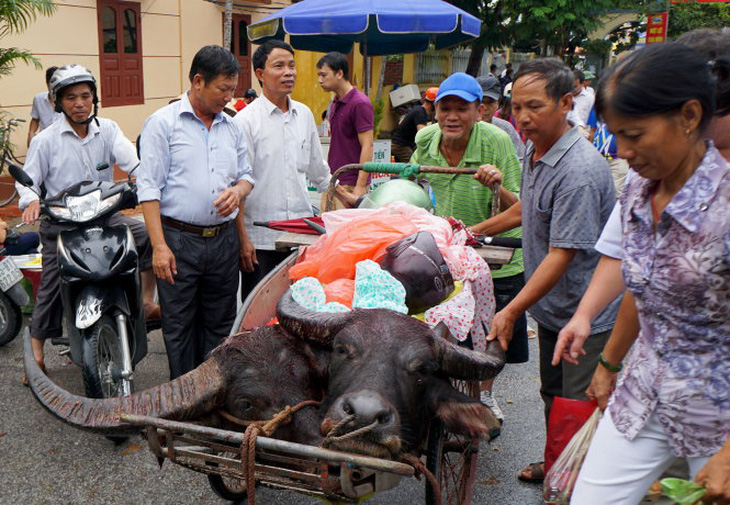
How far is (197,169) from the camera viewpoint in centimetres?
403

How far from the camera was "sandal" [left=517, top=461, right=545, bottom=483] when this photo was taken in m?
3.73

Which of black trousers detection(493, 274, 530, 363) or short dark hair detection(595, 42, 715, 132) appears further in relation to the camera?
black trousers detection(493, 274, 530, 363)

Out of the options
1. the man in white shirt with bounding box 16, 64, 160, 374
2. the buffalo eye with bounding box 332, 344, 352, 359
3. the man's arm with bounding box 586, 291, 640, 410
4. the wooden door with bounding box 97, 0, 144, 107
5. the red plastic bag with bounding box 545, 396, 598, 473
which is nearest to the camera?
the man's arm with bounding box 586, 291, 640, 410

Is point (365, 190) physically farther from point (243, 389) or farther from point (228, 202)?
point (243, 389)

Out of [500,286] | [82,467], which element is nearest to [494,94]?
[500,286]

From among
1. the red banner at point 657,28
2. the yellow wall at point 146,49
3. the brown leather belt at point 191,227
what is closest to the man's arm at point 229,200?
the brown leather belt at point 191,227

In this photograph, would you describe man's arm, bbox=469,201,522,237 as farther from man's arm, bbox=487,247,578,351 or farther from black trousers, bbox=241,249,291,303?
black trousers, bbox=241,249,291,303

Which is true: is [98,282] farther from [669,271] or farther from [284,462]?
[669,271]

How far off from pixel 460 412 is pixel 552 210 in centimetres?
110

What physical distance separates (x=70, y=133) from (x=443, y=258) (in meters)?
2.71

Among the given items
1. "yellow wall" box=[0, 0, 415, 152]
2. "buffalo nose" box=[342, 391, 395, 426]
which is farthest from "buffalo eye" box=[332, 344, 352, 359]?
"yellow wall" box=[0, 0, 415, 152]

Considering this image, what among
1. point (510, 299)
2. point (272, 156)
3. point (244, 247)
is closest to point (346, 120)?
point (272, 156)

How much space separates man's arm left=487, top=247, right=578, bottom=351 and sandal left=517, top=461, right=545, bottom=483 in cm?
122

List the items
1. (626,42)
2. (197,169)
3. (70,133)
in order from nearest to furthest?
(197,169)
(70,133)
(626,42)
